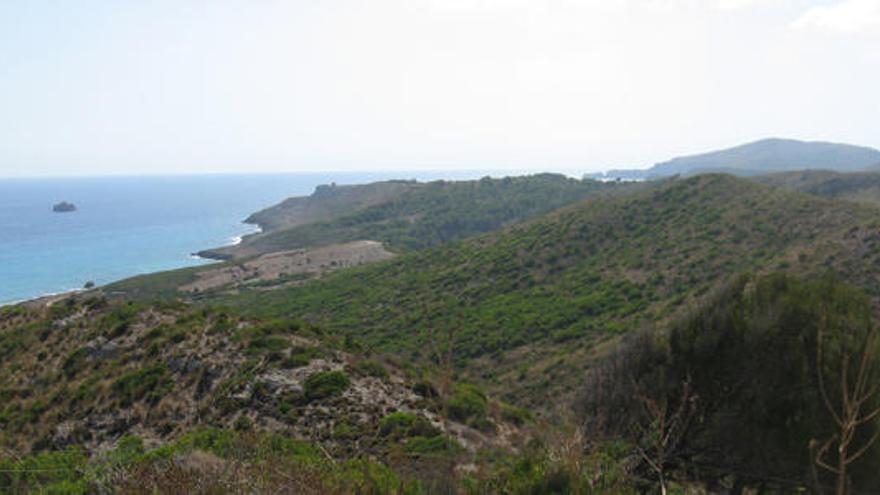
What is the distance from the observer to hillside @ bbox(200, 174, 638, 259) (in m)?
101

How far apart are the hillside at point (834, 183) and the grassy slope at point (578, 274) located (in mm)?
38580

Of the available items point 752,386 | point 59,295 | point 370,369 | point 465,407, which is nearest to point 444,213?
point 59,295

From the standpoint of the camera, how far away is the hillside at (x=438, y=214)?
101 metres

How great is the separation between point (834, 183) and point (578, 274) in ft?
236

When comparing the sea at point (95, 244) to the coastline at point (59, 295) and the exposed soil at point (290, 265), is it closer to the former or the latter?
the coastline at point (59, 295)

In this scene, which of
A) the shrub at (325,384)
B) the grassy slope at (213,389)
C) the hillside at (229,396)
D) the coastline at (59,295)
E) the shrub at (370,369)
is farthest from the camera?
the coastline at (59,295)

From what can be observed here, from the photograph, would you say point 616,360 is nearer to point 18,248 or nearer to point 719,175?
point 719,175

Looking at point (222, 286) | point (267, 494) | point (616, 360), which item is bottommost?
point (222, 286)

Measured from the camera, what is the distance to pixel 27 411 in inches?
637

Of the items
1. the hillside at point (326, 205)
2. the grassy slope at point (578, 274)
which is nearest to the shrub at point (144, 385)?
the grassy slope at point (578, 274)

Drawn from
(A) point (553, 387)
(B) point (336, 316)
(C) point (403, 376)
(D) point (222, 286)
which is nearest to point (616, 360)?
(C) point (403, 376)

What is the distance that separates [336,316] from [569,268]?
60.6 feet

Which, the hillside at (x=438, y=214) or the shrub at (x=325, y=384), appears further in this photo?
the hillside at (x=438, y=214)

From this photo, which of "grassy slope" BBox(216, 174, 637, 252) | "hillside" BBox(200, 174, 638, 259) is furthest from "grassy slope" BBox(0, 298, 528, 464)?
"grassy slope" BBox(216, 174, 637, 252)
